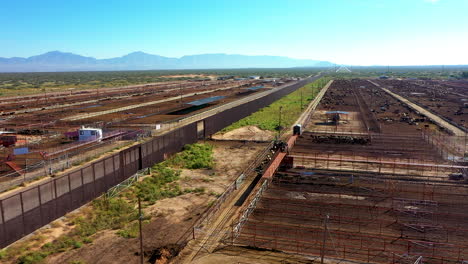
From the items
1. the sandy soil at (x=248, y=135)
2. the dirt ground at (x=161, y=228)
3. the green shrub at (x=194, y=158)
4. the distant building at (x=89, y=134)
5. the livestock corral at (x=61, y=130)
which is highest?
the distant building at (x=89, y=134)

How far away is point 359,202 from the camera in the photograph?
2714cm

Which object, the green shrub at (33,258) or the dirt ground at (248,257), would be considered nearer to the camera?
the green shrub at (33,258)

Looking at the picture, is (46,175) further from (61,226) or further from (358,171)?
(358,171)

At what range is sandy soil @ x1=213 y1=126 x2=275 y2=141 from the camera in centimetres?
5200

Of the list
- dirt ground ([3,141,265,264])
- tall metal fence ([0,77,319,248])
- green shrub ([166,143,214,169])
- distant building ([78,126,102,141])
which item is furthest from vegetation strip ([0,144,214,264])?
distant building ([78,126,102,141])

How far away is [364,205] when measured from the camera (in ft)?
87.0

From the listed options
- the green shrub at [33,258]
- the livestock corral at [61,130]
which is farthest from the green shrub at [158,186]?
the green shrub at [33,258]

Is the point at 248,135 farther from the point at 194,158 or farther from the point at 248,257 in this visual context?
the point at 248,257

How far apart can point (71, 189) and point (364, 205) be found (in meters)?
21.6

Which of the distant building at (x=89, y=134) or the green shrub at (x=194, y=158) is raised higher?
the distant building at (x=89, y=134)

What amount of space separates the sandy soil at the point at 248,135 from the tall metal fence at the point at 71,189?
12225 mm

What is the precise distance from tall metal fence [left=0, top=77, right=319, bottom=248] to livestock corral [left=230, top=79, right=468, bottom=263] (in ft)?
39.2

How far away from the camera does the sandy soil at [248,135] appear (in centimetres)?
5200

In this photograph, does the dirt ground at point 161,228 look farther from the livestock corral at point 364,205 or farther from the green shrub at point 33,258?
the livestock corral at point 364,205
